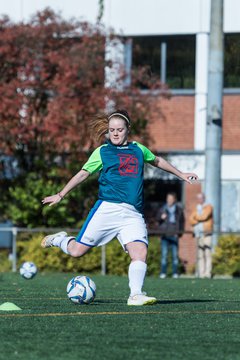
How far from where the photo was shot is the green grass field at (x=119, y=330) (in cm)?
802

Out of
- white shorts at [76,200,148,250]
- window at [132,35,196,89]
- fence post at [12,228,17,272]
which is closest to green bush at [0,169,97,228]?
fence post at [12,228,17,272]

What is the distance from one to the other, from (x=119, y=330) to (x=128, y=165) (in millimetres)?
3196

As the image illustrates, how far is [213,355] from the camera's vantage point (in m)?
7.99

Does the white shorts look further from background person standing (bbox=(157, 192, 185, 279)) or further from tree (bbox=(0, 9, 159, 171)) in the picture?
tree (bbox=(0, 9, 159, 171))

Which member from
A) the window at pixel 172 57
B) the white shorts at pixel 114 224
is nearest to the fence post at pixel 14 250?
the window at pixel 172 57

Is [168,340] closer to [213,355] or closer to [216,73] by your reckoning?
[213,355]

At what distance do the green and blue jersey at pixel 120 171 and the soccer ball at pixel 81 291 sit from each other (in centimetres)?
87

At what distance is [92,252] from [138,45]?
22.9ft

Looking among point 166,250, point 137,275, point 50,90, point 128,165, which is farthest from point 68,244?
point 50,90

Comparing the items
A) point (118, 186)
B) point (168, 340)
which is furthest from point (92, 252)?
point (168, 340)

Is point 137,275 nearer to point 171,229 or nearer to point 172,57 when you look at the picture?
point 171,229

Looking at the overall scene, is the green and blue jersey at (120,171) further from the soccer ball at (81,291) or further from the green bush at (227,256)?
the green bush at (227,256)

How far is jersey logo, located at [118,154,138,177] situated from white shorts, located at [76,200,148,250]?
0.32 metres

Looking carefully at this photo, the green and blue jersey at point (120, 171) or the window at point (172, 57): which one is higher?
the window at point (172, 57)
